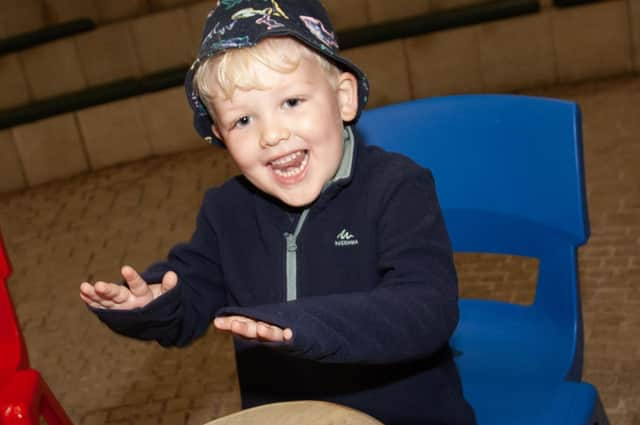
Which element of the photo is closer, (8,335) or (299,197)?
(299,197)

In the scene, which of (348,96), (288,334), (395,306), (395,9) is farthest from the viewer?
(395,9)

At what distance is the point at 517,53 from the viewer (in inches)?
167

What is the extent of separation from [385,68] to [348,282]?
3.09 m

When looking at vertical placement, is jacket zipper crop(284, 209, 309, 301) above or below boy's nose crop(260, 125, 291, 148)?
below

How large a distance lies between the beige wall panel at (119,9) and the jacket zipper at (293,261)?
3409mm

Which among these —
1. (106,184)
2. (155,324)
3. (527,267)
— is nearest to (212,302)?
(155,324)

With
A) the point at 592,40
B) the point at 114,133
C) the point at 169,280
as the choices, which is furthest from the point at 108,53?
the point at 169,280

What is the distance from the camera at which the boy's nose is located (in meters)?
1.28

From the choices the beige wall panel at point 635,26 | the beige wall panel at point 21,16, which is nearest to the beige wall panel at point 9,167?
the beige wall panel at point 21,16

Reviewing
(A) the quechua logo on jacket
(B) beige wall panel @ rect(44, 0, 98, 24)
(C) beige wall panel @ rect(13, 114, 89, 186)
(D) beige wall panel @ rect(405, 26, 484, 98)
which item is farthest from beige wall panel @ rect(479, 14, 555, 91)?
(A) the quechua logo on jacket

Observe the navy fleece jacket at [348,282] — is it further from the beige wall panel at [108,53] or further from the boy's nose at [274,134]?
the beige wall panel at [108,53]

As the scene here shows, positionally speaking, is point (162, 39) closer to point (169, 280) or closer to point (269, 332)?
point (169, 280)

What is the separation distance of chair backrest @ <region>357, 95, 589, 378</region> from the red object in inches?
27.5

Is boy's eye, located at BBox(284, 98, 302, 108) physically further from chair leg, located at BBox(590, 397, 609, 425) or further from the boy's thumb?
chair leg, located at BBox(590, 397, 609, 425)
